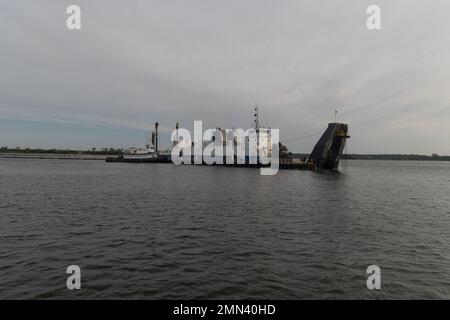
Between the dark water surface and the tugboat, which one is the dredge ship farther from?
the dark water surface

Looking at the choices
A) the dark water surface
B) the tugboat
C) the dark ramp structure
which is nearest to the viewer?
the dark water surface

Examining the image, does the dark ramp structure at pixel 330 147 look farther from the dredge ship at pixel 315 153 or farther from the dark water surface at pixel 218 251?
the dark water surface at pixel 218 251

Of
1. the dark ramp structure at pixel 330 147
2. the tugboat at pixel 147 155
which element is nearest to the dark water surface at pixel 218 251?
the dark ramp structure at pixel 330 147

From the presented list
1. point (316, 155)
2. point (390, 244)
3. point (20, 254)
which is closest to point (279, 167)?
point (316, 155)

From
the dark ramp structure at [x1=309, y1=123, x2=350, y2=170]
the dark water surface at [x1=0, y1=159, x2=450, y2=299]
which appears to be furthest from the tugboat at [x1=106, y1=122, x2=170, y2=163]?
the dark water surface at [x1=0, y1=159, x2=450, y2=299]

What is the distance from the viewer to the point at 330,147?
78875 millimetres

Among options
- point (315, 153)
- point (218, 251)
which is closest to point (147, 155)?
point (315, 153)

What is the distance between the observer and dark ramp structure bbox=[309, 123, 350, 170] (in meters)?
73.6

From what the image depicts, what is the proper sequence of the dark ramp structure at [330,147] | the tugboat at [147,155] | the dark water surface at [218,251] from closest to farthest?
1. the dark water surface at [218,251]
2. the dark ramp structure at [330,147]
3. the tugboat at [147,155]

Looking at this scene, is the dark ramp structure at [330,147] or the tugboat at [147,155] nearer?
the dark ramp structure at [330,147]

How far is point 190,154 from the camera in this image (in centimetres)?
12825

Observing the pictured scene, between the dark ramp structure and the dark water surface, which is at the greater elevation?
the dark ramp structure

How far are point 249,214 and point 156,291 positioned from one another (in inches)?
521

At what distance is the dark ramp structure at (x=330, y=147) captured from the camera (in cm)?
7356
